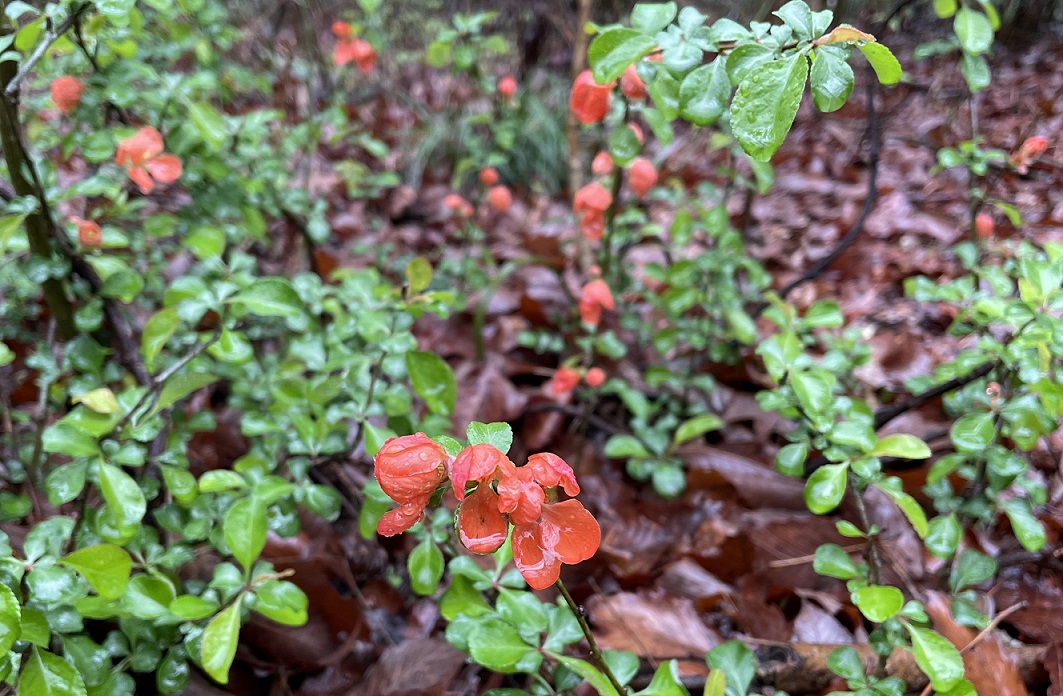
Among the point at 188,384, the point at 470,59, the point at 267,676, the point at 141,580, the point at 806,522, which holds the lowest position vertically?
the point at 806,522

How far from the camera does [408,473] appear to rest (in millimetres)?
592

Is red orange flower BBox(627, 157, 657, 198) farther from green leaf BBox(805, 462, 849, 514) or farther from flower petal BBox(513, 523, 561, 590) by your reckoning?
flower petal BBox(513, 523, 561, 590)

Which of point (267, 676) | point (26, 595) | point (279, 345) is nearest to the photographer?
point (26, 595)

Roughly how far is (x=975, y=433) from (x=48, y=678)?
140 cm

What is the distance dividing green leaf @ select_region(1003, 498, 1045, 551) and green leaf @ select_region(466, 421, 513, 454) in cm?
96

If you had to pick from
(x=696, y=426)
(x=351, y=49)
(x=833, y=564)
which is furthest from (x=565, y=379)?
(x=351, y=49)

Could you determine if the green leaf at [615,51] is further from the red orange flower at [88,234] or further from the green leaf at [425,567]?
the red orange flower at [88,234]

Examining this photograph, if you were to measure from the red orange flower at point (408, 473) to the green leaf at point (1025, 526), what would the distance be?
3.38ft

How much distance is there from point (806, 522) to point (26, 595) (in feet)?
4.58

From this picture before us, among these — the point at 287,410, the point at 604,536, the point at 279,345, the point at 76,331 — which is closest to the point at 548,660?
the point at 604,536

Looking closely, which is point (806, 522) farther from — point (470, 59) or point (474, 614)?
point (470, 59)

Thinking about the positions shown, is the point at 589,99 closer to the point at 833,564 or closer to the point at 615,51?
the point at 615,51

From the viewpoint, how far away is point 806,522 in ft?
4.40

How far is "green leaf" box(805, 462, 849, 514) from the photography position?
919 millimetres
